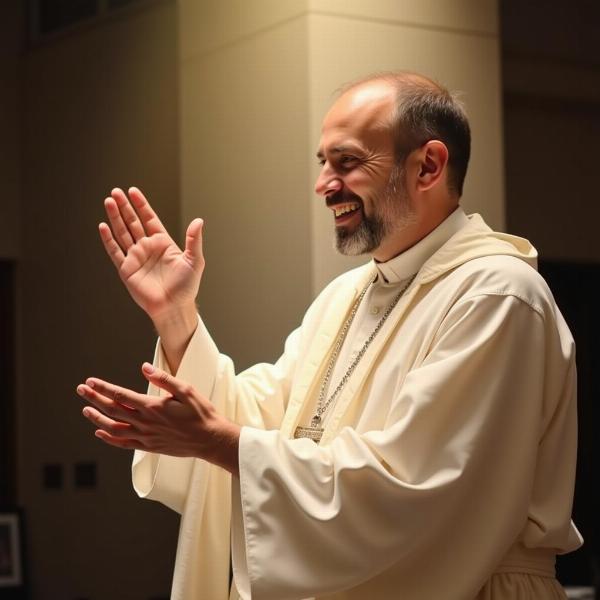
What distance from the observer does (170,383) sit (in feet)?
8.02

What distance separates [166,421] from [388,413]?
0.52 metres

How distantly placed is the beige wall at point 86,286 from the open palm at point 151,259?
3.43 meters

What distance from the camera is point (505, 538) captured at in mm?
2551

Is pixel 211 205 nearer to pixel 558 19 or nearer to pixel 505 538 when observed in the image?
pixel 505 538

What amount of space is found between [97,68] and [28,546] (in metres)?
2.76

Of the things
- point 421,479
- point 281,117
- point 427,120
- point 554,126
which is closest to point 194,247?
point 427,120

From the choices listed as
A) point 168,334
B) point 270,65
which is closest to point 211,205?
point 270,65

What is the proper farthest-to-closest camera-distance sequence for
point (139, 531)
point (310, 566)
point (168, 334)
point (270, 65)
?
point (139, 531)
point (270, 65)
point (168, 334)
point (310, 566)

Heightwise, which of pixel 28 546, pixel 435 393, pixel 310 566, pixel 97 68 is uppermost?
pixel 97 68

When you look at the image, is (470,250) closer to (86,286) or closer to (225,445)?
(225,445)

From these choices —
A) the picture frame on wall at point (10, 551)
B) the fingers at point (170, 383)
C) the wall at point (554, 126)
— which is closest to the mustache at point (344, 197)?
the fingers at point (170, 383)

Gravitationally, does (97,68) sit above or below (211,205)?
above

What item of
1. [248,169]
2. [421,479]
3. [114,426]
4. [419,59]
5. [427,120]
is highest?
[419,59]

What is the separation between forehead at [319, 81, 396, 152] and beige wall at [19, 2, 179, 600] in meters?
3.53
